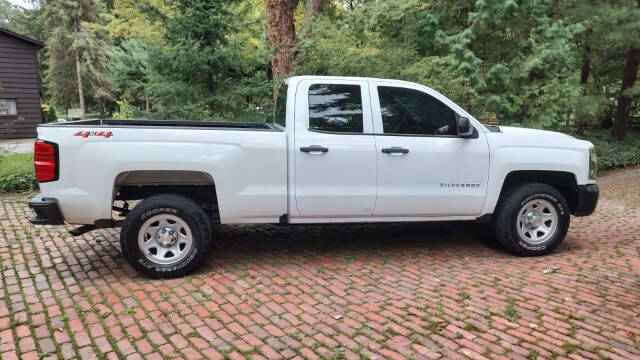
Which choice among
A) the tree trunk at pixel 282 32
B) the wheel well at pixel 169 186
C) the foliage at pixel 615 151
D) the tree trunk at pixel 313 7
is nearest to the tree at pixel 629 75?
the foliage at pixel 615 151

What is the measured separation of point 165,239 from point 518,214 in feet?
12.9

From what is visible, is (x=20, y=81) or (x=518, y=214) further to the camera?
(x=20, y=81)

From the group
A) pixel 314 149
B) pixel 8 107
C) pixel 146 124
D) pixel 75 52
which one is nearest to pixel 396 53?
pixel 314 149

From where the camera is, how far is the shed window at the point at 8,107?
69.8 feet

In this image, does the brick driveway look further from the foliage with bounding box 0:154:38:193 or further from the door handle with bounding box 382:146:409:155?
the foliage with bounding box 0:154:38:193

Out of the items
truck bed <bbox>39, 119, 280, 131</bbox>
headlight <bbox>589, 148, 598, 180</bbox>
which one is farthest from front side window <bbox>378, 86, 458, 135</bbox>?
headlight <bbox>589, 148, 598, 180</bbox>

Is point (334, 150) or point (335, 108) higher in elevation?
point (335, 108)

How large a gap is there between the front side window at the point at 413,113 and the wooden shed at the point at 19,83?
21891 mm

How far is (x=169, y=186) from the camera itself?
4.69m

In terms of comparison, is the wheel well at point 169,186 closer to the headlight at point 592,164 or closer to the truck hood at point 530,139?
the truck hood at point 530,139

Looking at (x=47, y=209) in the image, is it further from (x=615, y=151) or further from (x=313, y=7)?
(x=615, y=151)

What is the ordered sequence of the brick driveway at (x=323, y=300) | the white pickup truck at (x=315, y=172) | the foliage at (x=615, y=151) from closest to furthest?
1. the brick driveway at (x=323, y=300)
2. the white pickup truck at (x=315, y=172)
3. the foliage at (x=615, y=151)

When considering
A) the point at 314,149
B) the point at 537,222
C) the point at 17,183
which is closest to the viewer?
the point at 314,149

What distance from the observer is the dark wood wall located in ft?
69.0
